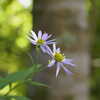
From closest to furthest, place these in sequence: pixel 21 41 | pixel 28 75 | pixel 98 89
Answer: pixel 28 75
pixel 21 41
pixel 98 89

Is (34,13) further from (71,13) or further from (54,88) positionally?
(54,88)

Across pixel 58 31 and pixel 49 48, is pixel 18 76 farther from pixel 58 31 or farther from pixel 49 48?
pixel 58 31

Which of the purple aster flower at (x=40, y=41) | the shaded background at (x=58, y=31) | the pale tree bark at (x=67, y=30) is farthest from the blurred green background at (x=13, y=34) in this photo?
the purple aster flower at (x=40, y=41)

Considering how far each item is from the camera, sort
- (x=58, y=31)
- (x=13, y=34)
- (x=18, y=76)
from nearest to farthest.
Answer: (x=18, y=76)
(x=13, y=34)
(x=58, y=31)

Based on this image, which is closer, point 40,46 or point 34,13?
point 40,46

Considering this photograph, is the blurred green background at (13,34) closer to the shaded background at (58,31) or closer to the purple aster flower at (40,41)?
the shaded background at (58,31)

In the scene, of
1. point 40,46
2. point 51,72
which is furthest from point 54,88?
point 40,46

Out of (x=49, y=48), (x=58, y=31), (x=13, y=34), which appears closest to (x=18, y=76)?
(x=49, y=48)
